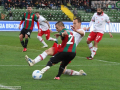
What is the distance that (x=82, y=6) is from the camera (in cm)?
4359

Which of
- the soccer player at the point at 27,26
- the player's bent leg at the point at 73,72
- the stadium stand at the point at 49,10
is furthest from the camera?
the stadium stand at the point at 49,10

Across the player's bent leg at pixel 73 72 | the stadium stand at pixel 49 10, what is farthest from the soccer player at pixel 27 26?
the stadium stand at pixel 49 10

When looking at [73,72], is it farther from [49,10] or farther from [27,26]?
[49,10]

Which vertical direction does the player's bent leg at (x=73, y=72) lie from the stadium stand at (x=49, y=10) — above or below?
above

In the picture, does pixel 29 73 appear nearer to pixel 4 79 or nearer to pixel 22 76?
pixel 22 76

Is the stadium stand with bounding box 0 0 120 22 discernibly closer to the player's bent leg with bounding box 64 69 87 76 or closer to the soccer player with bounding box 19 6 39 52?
the soccer player with bounding box 19 6 39 52

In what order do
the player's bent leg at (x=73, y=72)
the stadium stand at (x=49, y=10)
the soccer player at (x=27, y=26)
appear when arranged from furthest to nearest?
the stadium stand at (x=49, y=10) < the soccer player at (x=27, y=26) < the player's bent leg at (x=73, y=72)

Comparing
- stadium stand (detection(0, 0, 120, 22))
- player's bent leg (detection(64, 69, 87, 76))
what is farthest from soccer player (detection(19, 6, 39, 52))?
stadium stand (detection(0, 0, 120, 22))

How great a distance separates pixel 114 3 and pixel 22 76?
41420 millimetres

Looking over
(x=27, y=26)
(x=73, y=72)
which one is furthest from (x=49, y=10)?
(x=73, y=72)

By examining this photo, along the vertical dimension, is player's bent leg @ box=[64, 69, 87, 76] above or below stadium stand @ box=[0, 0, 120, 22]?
above

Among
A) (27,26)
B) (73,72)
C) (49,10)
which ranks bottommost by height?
(49,10)

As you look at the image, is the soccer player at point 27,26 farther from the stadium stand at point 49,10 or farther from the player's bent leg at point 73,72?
the stadium stand at point 49,10

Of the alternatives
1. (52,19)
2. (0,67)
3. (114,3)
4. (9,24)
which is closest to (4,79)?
(0,67)
